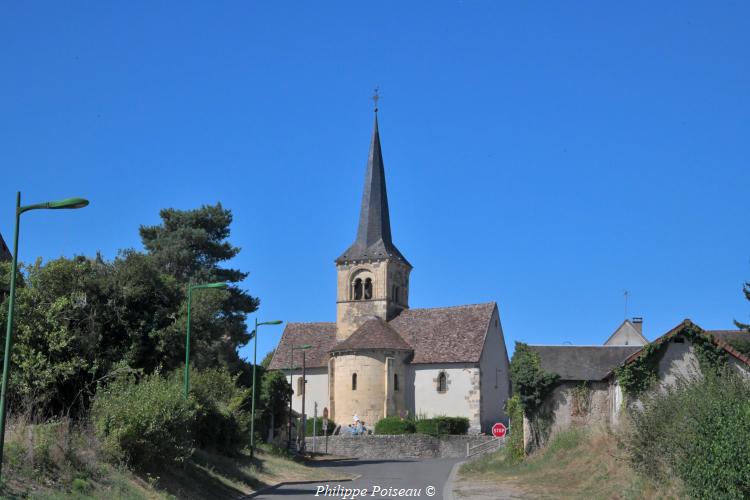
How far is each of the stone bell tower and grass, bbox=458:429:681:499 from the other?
30137 millimetres

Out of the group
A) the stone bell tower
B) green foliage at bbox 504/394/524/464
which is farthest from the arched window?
green foliage at bbox 504/394/524/464

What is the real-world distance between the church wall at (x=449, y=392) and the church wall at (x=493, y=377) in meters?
0.70

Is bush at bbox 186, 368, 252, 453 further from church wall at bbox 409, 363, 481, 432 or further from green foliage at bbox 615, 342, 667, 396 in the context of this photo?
church wall at bbox 409, 363, 481, 432

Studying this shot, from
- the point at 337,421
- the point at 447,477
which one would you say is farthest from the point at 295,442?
the point at 447,477

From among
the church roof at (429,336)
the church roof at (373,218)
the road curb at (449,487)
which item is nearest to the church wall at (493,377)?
the church roof at (429,336)

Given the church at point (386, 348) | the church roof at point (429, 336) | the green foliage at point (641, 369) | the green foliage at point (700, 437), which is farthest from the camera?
the church roof at point (429, 336)

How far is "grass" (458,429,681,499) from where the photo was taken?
20.9m

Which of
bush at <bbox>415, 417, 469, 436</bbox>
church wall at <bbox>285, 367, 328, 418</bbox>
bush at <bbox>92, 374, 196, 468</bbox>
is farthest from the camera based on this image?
church wall at <bbox>285, 367, 328, 418</bbox>

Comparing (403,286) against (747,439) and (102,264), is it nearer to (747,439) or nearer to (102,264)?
(102,264)

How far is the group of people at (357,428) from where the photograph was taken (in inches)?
2235

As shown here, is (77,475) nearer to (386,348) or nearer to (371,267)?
(386,348)

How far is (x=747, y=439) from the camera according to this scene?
52.1ft

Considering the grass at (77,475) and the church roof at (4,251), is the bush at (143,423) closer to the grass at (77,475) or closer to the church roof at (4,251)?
the grass at (77,475)

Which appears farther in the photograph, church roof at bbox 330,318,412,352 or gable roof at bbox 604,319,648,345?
gable roof at bbox 604,319,648,345
